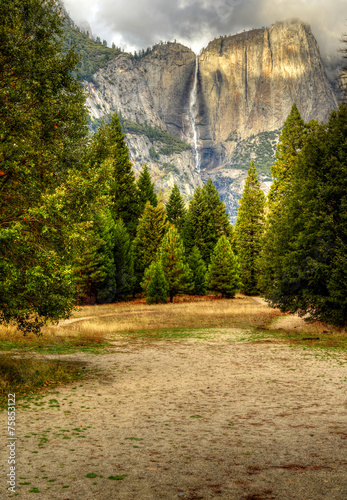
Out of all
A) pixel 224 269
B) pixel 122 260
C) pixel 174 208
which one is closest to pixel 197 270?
pixel 224 269

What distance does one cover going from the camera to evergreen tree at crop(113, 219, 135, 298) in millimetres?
42825

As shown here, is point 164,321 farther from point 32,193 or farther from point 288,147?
point 288,147

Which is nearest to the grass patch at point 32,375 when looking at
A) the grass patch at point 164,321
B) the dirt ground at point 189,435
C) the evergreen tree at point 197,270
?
the dirt ground at point 189,435

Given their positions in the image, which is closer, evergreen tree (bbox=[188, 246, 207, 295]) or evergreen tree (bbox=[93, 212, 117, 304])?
evergreen tree (bbox=[93, 212, 117, 304])

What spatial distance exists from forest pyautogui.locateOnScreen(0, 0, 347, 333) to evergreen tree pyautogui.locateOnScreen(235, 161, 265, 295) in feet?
19.5

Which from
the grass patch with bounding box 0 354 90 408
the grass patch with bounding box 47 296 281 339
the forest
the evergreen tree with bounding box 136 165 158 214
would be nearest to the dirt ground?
the grass patch with bounding box 0 354 90 408

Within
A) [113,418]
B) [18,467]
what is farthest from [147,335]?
[18,467]

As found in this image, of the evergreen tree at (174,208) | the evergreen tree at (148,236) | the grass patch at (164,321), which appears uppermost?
the evergreen tree at (174,208)

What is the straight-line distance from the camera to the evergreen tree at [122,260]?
1686 inches

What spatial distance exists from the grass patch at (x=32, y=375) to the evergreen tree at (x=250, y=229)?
133 feet

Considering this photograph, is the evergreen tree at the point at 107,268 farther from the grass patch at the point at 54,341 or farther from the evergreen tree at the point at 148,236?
the grass patch at the point at 54,341

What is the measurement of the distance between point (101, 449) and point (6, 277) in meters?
5.46

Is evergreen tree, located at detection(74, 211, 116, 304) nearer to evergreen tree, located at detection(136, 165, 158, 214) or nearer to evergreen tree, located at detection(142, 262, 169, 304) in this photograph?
A: evergreen tree, located at detection(142, 262, 169, 304)

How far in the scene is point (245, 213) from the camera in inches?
2061
